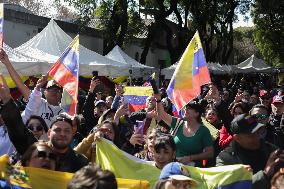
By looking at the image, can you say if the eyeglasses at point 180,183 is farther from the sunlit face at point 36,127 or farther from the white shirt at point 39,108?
the white shirt at point 39,108

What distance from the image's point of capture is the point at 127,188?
3793mm

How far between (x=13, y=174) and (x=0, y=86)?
108 cm

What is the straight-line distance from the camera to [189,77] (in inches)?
282

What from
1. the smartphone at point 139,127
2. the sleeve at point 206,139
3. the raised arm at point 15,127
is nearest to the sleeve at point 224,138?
the sleeve at point 206,139

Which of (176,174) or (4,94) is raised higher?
(4,94)

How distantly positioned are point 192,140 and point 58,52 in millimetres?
9296

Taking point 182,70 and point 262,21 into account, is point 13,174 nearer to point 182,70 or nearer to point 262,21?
point 182,70

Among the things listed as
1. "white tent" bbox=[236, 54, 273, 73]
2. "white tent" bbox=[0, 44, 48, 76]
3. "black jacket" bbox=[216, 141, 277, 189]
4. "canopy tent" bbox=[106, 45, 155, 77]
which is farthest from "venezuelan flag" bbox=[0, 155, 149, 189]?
"white tent" bbox=[236, 54, 273, 73]

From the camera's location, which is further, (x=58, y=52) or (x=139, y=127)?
(x=58, y=52)

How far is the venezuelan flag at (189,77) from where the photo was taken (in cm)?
689

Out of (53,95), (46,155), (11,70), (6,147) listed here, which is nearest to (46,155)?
(46,155)

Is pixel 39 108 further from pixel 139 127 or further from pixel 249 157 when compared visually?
pixel 249 157

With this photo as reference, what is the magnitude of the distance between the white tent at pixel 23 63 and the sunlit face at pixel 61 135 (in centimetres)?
669

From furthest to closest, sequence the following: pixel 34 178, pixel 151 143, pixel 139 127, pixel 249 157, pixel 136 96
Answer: pixel 136 96
pixel 139 127
pixel 151 143
pixel 249 157
pixel 34 178
